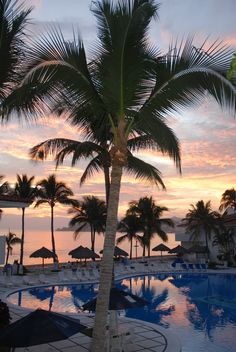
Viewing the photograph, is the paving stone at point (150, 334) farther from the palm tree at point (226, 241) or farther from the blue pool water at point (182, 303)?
the palm tree at point (226, 241)

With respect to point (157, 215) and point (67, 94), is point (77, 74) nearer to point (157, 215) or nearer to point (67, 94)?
point (67, 94)

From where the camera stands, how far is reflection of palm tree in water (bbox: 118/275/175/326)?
17.0m

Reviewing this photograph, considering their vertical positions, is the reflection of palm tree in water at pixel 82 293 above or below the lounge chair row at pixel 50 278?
below

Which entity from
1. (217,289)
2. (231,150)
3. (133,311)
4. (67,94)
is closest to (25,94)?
(67,94)

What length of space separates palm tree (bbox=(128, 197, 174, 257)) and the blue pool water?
12.0 meters

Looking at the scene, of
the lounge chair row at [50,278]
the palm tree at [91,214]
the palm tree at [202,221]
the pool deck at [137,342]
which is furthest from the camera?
the palm tree at [202,221]

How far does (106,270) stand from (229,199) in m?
48.6

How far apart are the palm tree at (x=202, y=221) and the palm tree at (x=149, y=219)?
94.8 inches

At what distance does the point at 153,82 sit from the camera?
27.2ft

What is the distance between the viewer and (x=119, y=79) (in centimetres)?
770

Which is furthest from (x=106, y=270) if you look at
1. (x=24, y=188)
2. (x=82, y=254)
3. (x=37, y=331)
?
(x=24, y=188)

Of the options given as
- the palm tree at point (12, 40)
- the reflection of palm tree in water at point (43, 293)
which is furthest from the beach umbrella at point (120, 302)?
the reflection of palm tree in water at point (43, 293)

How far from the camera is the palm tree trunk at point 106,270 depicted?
730 centimetres

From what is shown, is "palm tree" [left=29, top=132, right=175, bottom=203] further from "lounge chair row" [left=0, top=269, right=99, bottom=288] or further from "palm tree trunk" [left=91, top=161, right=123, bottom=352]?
"lounge chair row" [left=0, top=269, right=99, bottom=288]
